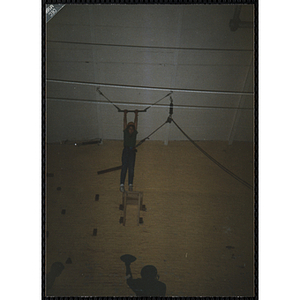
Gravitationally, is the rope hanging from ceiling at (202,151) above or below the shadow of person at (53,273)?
above

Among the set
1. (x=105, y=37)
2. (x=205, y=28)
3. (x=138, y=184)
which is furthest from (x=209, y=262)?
(x=105, y=37)

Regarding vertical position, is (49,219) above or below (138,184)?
below

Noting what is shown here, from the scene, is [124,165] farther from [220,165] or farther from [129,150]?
[220,165]

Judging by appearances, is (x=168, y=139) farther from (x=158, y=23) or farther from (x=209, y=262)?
(x=209, y=262)

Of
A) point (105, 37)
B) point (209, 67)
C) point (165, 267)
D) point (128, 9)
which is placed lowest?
point (165, 267)

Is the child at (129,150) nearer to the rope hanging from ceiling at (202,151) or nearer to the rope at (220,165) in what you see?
the rope hanging from ceiling at (202,151)

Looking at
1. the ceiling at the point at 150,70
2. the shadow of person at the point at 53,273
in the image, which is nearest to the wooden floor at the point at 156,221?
the shadow of person at the point at 53,273

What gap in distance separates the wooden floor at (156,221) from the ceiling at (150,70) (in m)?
0.16

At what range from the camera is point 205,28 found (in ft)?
5.69

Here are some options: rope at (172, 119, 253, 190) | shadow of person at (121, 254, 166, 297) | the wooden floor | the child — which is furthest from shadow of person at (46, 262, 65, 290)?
rope at (172, 119, 253, 190)

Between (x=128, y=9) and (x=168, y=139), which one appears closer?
(x=128, y=9)

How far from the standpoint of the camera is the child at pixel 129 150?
1.82 metres

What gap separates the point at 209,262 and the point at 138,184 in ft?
2.88

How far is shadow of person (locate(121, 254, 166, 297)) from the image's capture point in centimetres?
180
